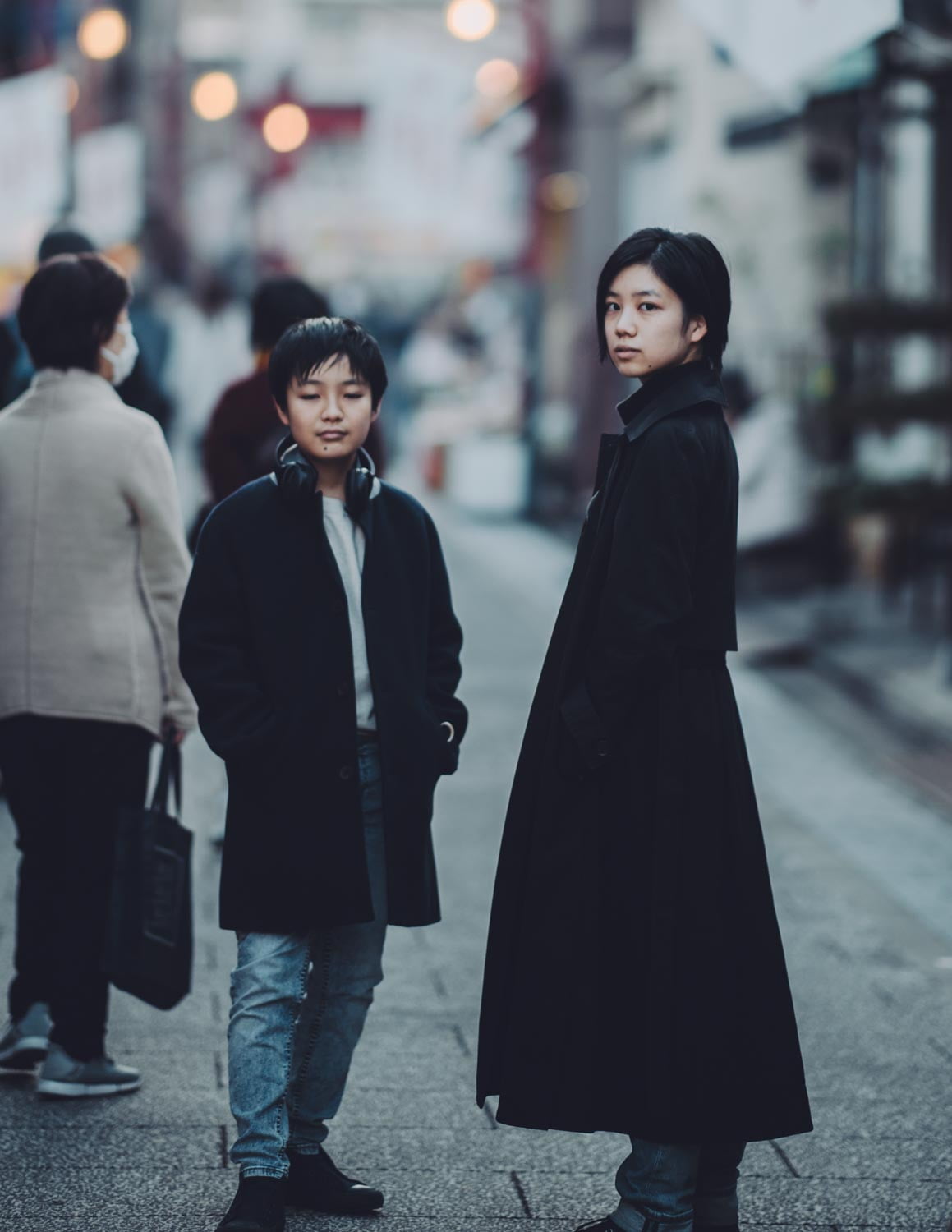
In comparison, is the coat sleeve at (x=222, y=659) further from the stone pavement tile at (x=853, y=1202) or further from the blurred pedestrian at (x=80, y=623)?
the stone pavement tile at (x=853, y=1202)

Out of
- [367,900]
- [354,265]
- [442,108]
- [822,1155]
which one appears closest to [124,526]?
[367,900]

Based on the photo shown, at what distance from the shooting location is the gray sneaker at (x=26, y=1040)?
182 inches

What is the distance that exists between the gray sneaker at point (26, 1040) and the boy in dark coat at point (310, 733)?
1017 mm

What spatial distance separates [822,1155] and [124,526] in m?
2.12

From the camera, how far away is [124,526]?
14.8 ft

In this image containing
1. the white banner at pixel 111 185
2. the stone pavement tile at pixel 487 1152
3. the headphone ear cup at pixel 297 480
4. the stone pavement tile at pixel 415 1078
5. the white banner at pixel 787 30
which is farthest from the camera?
the white banner at pixel 111 185

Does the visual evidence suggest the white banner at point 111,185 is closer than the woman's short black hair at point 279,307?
No

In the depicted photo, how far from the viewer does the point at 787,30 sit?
812 cm

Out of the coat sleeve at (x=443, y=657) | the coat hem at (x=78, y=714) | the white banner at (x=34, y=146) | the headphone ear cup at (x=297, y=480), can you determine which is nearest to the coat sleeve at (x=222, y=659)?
the headphone ear cup at (x=297, y=480)

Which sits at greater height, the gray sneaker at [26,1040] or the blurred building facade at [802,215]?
the blurred building facade at [802,215]

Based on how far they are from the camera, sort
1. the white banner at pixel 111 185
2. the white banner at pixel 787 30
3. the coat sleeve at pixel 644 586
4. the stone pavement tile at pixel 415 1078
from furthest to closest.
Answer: the white banner at pixel 111 185, the white banner at pixel 787 30, the stone pavement tile at pixel 415 1078, the coat sleeve at pixel 644 586

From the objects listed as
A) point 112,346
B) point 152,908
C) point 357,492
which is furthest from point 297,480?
point 152,908

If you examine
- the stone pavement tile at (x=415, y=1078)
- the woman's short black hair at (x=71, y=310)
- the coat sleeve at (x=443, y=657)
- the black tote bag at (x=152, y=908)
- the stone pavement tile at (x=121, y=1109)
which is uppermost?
the woman's short black hair at (x=71, y=310)

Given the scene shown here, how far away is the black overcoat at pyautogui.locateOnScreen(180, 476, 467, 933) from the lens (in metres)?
3.70
